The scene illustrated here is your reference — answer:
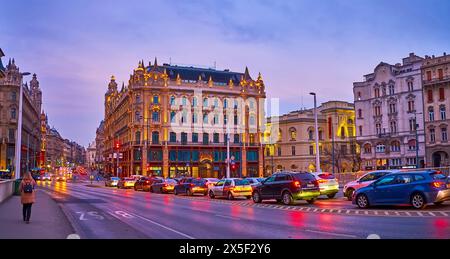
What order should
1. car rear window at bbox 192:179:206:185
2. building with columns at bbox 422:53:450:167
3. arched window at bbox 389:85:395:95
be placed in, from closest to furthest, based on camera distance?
car rear window at bbox 192:179:206:185
building with columns at bbox 422:53:450:167
arched window at bbox 389:85:395:95

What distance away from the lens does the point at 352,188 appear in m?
26.5

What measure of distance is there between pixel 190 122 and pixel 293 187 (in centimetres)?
6307

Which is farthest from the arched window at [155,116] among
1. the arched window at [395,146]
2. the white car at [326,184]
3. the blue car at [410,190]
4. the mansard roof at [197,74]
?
the blue car at [410,190]

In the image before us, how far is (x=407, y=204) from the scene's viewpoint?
2039 centimetres

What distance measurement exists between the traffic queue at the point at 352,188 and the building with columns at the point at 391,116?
43.2 meters

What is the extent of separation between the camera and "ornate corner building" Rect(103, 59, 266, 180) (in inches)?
3292

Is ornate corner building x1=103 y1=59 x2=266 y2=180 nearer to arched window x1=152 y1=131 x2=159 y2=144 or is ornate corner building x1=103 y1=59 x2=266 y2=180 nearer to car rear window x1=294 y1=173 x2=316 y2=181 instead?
arched window x1=152 y1=131 x2=159 y2=144

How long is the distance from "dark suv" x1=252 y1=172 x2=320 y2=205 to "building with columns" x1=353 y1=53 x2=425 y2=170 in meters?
47.4

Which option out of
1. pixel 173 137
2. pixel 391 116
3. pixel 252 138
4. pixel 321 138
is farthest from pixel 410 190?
pixel 321 138

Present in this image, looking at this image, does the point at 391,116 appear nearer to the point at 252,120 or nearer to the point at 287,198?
the point at 252,120

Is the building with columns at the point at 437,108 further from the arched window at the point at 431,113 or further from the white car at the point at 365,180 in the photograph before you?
the white car at the point at 365,180

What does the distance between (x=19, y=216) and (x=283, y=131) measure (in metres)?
81.6

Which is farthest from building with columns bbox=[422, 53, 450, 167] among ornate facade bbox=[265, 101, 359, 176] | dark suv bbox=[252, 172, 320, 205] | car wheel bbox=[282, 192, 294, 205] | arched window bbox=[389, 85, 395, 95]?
car wheel bbox=[282, 192, 294, 205]
